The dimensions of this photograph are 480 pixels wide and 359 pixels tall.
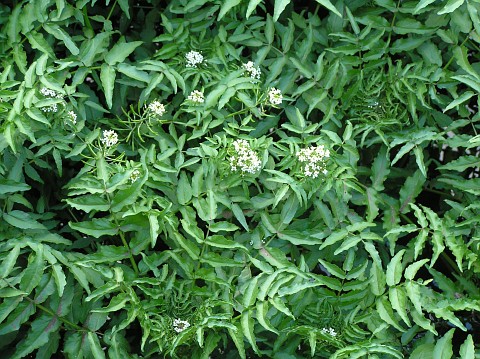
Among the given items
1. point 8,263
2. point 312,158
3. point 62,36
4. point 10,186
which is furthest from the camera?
point 62,36

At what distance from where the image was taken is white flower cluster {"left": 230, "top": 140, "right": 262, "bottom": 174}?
91.4 inches

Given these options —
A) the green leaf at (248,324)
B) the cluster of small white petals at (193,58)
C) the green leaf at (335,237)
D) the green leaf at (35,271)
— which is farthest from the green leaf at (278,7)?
the green leaf at (35,271)

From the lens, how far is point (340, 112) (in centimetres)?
268

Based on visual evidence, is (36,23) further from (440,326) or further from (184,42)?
(440,326)

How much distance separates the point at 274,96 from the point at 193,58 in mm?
315

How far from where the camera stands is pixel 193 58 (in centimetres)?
263

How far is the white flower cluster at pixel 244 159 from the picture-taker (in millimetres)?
2322

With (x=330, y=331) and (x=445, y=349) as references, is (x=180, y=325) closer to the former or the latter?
(x=330, y=331)

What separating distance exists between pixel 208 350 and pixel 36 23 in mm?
1228

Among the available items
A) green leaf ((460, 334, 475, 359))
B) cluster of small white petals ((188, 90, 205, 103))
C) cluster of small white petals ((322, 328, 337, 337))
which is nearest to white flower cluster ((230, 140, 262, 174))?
cluster of small white petals ((188, 90, 205, 103))

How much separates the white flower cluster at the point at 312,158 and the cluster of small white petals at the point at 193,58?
0.51m

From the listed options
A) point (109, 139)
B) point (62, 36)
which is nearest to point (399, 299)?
point (109, 139)

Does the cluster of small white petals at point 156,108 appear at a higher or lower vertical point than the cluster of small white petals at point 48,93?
lower

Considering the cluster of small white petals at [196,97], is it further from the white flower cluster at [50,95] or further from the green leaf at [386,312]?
Result: the green leaf at [386,312]
